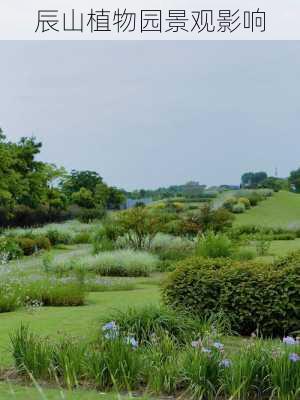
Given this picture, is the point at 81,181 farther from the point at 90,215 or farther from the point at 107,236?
the point at 107,236

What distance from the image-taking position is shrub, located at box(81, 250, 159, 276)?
16.7 meters

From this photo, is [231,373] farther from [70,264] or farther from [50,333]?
[70,264]

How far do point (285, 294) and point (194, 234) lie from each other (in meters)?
18.8

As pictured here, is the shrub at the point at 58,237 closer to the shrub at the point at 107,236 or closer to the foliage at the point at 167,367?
the shrub at the point at 107,236

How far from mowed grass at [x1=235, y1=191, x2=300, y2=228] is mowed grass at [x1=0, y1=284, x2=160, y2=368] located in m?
30.1

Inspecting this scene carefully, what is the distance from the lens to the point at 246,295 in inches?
301

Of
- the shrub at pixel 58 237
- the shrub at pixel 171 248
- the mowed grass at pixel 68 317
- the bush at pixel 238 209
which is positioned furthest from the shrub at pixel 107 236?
the bush at pixel 238 209

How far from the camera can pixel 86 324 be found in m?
8.27

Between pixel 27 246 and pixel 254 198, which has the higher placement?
pixel 254 198

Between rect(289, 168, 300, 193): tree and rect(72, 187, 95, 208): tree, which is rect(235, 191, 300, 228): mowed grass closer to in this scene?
rect(72, 187, 95, 208): tree

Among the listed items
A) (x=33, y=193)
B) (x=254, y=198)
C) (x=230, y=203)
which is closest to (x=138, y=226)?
(x=33, y=193)

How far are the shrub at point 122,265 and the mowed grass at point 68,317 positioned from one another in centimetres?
435

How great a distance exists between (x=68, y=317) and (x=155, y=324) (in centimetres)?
249

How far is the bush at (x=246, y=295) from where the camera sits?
7.52 metres
